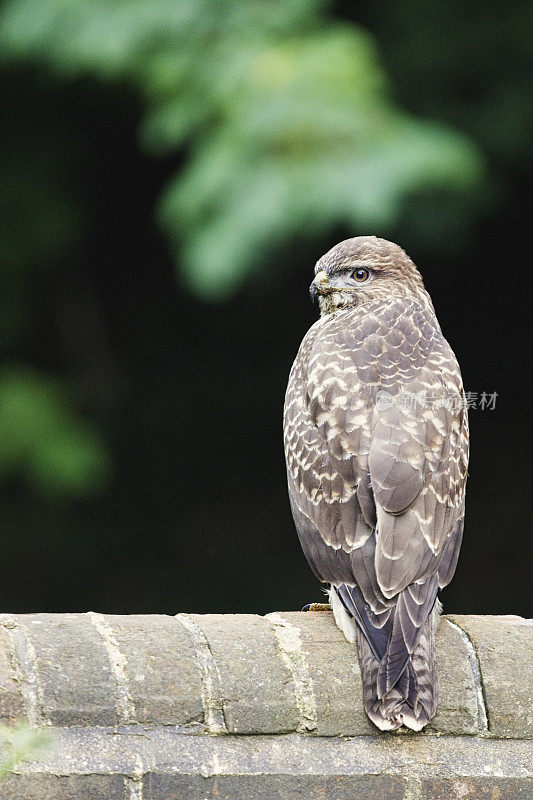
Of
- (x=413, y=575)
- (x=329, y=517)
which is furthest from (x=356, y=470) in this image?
(x=413, y=575)

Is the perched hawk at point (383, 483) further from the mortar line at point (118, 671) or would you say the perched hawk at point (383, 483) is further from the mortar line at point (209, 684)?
the mortar line at point (118, 671)

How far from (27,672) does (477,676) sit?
3.26 ft

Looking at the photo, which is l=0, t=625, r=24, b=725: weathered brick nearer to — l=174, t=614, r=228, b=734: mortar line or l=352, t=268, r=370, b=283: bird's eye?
l=174, t=614, r=228, b=734: mortar line

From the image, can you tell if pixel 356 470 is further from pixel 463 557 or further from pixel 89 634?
pixel 463 557

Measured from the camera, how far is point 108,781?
6.34ft

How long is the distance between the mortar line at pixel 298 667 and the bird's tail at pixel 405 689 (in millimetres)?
123

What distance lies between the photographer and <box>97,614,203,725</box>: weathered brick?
2.09 metres

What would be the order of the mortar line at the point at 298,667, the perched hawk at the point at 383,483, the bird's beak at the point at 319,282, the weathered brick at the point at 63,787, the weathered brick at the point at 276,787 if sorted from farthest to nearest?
the bird's beak at the point at 319,282, the perched hawk at the point at 383,483, the mortar line at the point at 298,667, the weathered brick at the point at 276,787, the weathered brick at the point at 63,787

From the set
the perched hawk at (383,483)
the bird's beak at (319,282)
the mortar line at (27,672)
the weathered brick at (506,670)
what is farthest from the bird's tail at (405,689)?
the bird's beak at (319,282)

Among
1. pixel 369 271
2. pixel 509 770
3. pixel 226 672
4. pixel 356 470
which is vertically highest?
pixel 369 271

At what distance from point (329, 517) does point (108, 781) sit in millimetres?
1165

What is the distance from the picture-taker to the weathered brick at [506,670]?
231 centimetres

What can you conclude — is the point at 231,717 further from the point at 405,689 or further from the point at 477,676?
the point at 477,676

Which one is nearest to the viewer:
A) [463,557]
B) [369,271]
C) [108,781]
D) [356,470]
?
[108,781]
